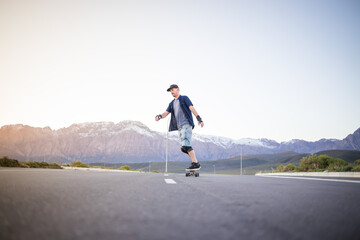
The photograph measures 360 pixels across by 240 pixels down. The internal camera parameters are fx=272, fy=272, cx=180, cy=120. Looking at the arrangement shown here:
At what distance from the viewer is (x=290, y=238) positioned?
3.17 feet

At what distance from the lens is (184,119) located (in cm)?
848

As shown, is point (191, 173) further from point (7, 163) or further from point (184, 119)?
point (7, 163)

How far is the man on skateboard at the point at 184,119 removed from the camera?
8.30m

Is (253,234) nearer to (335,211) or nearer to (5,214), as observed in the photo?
(335,211)

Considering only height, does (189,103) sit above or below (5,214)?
above

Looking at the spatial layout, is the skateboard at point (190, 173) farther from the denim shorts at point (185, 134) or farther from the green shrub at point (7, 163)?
the green shrub at point (7, 163)

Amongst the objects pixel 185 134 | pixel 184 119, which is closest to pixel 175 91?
pixel 184 119

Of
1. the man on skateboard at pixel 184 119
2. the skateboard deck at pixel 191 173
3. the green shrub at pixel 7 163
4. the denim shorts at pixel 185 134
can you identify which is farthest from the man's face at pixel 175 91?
the green shrub at pixel 7 163

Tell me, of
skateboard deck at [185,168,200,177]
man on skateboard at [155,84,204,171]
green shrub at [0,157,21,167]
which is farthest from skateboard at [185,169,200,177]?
green shrub at [0,157,21,167]

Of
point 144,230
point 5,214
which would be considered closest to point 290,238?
point 144,230

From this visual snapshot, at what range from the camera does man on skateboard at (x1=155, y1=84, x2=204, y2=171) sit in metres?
8.30

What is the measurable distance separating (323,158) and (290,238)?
58503 millimetres

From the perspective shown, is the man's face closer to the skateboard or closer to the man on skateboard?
the man on skateboard

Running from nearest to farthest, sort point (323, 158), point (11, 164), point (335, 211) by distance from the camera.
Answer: point (335, 211) → point (11, 164) → point (323, 158)
